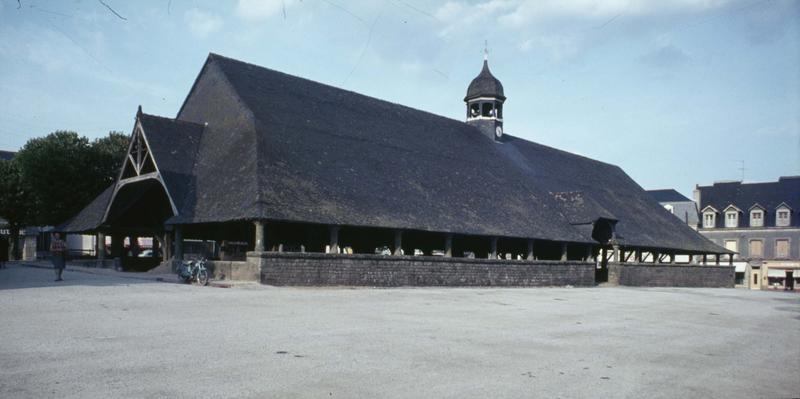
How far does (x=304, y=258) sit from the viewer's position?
69.8 feet

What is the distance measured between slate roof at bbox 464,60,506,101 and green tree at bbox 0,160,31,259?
3129 cm

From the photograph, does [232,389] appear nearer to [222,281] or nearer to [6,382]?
[6,382]

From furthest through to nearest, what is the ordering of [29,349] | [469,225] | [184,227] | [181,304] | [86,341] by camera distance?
[469,225] → [184,227] → [181,304] → [86,341] → [29,349]

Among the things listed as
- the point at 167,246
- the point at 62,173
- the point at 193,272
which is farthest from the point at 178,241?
the point at 62,173

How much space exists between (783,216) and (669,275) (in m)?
24.8

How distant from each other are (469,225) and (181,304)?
53.2 ft

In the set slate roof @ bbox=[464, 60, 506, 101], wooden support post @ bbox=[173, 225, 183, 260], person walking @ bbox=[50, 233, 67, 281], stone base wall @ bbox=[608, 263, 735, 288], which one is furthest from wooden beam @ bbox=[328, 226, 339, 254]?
slate roof @ bbox=[464, 60, 506, 101]

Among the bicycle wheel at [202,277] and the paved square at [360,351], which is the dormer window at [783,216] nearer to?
the paved square at [360,351]

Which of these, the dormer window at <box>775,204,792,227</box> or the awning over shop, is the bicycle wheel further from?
the dormer window at <box>775,204,792,227</box>

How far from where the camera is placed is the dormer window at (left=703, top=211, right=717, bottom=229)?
60.0 metres

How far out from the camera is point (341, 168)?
2614 cm

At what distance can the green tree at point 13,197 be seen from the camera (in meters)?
45.3

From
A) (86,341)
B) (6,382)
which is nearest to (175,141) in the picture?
(86,341)

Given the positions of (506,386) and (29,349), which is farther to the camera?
(29,349)
